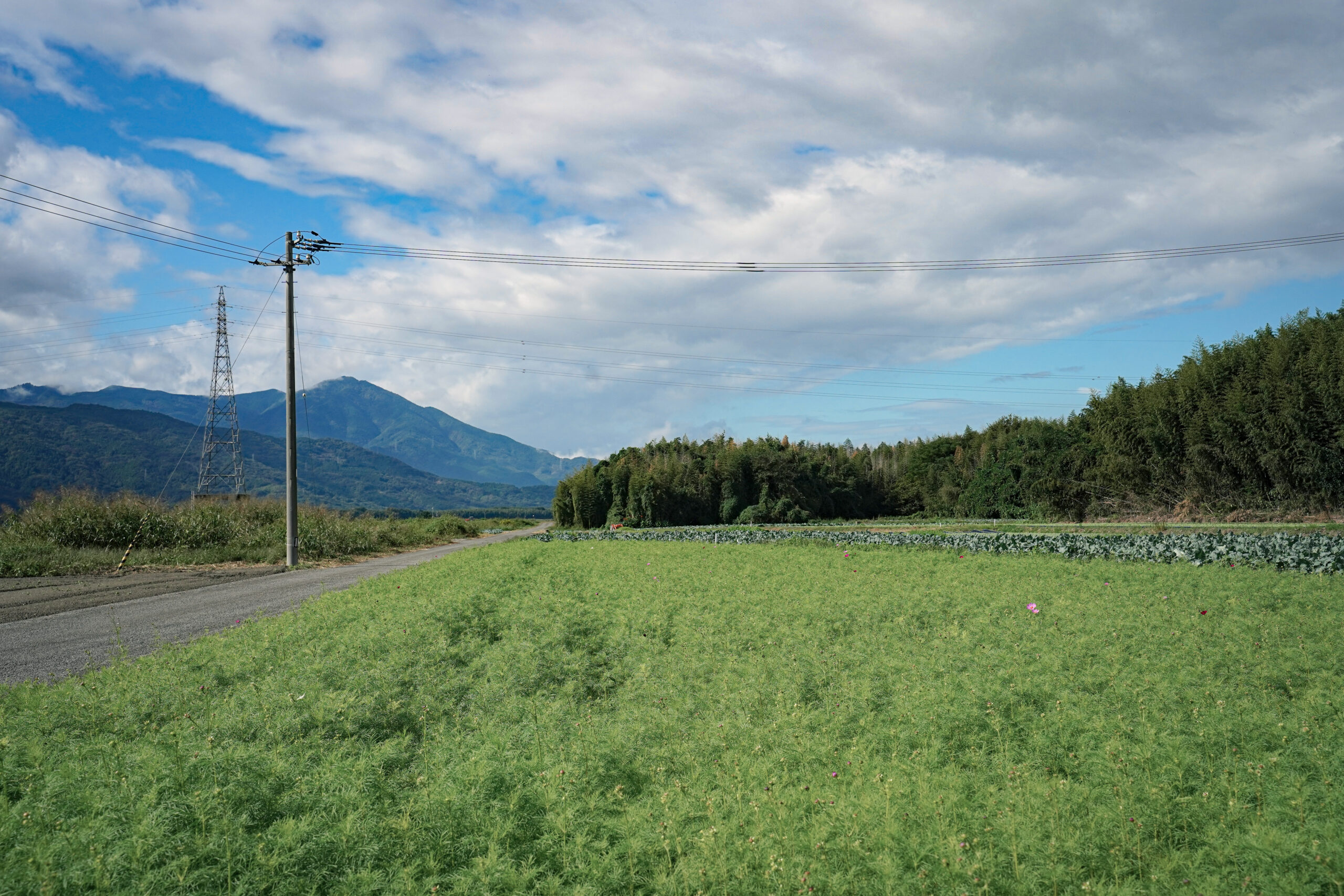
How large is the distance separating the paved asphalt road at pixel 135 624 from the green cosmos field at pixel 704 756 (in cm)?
124

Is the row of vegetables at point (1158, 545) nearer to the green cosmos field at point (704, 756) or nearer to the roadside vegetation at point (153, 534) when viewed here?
the green cosmos field at point (704, 756)

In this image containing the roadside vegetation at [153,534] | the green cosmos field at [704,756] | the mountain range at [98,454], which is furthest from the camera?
the mountain range at [98,454]

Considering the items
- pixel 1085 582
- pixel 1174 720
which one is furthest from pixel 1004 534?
pixel 1174 720

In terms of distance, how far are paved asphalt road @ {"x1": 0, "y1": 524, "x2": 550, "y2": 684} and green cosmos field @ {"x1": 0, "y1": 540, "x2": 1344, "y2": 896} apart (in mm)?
1241

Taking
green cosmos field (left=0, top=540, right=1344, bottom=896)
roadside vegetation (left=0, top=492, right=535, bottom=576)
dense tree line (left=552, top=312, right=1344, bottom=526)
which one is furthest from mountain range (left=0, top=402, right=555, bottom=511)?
green cosmos field (left=0, top=540, right=1344, bottom=896)

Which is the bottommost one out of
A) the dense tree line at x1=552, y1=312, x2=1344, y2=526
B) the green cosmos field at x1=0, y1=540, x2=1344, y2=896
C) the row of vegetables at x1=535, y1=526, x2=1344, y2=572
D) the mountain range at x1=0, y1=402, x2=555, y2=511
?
the green cosmos field at x1=0, y1=540, x2=1344, y2=896

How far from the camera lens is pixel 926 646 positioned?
7168 mm

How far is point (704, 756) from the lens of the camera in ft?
15.7

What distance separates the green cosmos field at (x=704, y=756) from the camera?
11.2 feet

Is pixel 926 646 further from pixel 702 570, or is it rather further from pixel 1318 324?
pixel 1318 324

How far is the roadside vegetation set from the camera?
1647 cm

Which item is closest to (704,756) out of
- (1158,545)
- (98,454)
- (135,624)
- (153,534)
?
(135,624)

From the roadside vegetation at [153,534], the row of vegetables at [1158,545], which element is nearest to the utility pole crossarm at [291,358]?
the roadside vegetation at [153,534]

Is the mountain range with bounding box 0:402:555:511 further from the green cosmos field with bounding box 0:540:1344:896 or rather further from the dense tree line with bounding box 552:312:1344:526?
the green cosmos field with bounding box 0:540:1344:896
